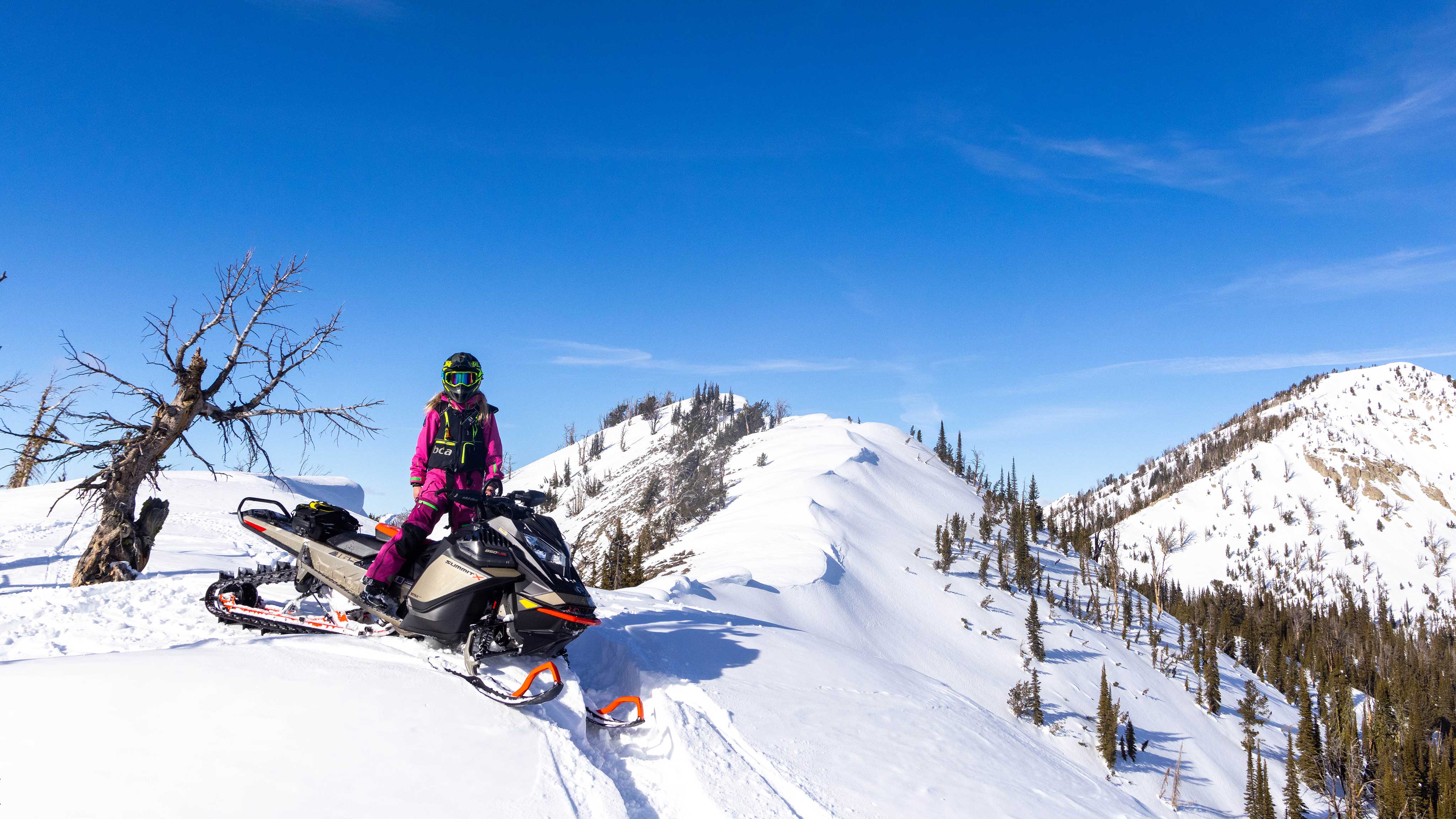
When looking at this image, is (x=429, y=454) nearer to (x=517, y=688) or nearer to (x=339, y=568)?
(x=339, y=568)

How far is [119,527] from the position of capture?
9.12 metres

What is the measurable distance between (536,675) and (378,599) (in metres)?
1.75

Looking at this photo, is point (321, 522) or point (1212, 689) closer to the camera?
point (321, 522)

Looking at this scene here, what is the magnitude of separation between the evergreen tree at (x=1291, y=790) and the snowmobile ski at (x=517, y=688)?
32.5 metres

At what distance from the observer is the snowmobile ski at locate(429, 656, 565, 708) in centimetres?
488

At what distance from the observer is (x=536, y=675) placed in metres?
5.28

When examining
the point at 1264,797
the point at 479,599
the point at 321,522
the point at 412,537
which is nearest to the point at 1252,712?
the point at 1264,797

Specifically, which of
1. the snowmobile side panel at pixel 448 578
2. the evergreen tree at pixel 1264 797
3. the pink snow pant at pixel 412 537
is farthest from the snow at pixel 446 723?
the evergreen tree at pixel 1264 797

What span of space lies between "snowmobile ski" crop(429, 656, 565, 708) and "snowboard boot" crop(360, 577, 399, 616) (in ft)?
2.59

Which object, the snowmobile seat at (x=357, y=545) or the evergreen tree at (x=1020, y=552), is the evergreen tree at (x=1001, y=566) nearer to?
the evergreen tree at (x=1020, y=552)

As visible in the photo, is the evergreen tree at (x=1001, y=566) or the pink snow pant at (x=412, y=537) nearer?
the pink snow pant at (x=412, y=537)

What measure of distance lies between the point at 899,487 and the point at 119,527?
122 feet

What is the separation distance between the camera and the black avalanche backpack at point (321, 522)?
6820 millimetres

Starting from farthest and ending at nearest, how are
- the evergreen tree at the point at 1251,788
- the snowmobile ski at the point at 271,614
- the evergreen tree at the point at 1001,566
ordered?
the evergreen tree at the point at 1001,566, the evergreen tree at the point at 1251,788, the snowmobile ski at the point at 271,614
